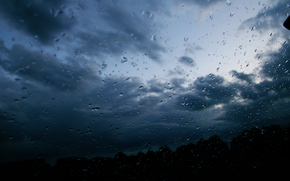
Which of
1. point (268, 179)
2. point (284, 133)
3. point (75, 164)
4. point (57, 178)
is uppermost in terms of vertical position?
point (284, 133)

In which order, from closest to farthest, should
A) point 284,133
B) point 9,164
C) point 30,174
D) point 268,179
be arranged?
point 9,164 → point 30,174 → point 268,179 → point 284,133

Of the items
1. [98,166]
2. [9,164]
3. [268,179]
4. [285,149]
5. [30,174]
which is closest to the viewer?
[9,164]

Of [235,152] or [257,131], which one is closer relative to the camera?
[257,131]

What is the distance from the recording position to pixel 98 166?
8164mm

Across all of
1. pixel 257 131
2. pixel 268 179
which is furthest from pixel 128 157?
pixel 257 131

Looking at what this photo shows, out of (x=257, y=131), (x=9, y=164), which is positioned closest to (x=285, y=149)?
(x=257, y=131)

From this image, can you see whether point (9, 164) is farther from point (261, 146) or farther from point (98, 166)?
point (261, 146)

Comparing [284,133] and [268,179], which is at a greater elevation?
[284,133]

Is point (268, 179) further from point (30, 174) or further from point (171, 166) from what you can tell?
point (30, 174)

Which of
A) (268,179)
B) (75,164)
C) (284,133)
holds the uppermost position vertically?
(284,133)

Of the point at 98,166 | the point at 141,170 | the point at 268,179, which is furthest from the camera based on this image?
the point at 141,170

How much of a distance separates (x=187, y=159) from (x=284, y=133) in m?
14.6

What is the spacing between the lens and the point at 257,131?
63.3 ft

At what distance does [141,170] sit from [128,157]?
125 cm
